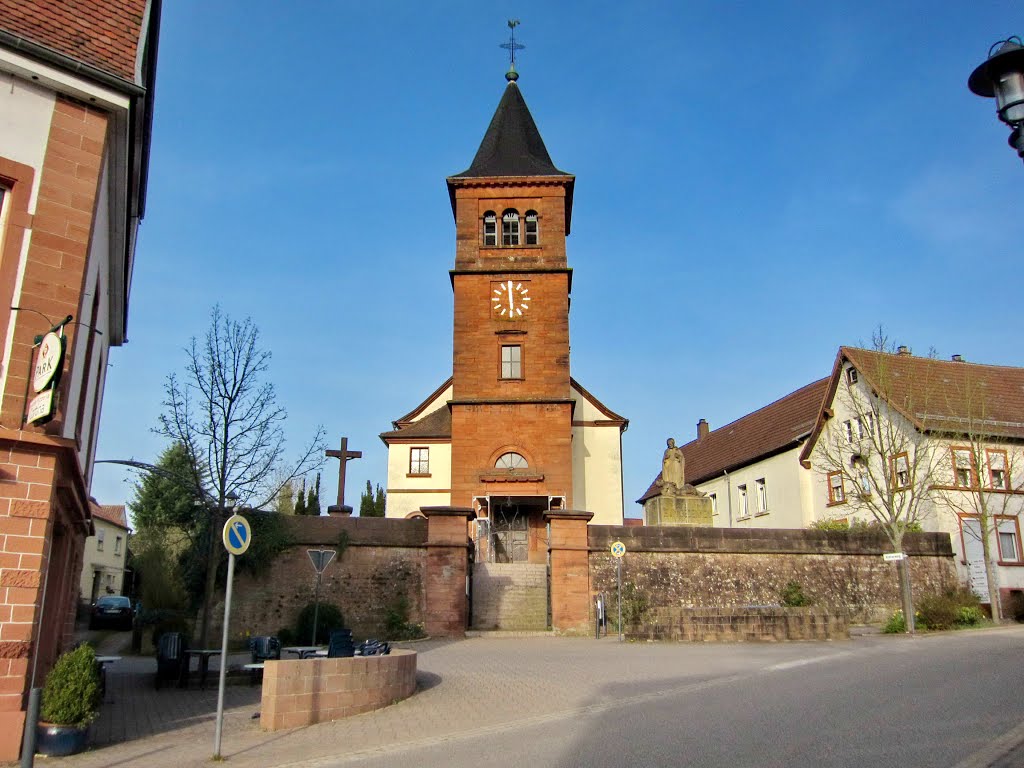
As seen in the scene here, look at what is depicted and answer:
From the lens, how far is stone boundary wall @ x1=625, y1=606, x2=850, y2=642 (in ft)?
63.5

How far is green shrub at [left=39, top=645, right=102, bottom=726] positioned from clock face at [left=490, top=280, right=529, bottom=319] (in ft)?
Answer: 85.4

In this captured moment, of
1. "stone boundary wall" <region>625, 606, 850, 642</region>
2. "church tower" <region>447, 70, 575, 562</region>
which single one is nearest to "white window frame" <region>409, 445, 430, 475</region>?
"church tower" <region>447, 70, 575, 562</region>

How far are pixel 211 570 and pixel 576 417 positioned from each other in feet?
70.2

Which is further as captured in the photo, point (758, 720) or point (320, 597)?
point (320, 597)

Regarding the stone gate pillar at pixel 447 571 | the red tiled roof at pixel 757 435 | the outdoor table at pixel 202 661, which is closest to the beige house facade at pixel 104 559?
the red tiled roof at pixel 757 435

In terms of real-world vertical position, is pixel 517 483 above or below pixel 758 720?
above

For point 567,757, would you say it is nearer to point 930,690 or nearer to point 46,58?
point 930,690

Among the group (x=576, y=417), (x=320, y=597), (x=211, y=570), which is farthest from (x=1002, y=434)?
(x=211, y=570)

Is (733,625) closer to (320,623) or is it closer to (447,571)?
(447,571)

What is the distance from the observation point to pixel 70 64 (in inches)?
369

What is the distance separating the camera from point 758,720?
9.46 meters

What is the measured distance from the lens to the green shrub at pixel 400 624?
21.1m

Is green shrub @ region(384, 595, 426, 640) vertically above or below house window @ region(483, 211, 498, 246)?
below

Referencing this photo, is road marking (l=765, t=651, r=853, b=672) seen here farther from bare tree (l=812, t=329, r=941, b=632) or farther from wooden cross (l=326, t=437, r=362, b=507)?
wooden cross (l=326, t=437, r=362, b=507)
